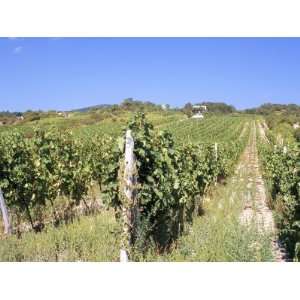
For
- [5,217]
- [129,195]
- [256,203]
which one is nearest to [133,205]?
[129,195]

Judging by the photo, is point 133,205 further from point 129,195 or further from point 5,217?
point 5,217

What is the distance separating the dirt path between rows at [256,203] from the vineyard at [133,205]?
0.32ft

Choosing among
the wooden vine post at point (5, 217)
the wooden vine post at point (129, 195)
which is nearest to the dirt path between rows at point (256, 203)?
the wooden vine post at point (129, 195)

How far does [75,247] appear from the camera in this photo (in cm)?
648

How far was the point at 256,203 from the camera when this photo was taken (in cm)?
1163

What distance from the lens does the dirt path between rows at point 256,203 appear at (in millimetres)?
7500

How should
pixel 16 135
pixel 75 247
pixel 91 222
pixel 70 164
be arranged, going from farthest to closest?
pixel 70 164 < pixel 16 135 < pixel 91 222 < pixel 75 247

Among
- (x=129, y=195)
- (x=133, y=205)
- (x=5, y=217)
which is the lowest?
(x=5, y=217)

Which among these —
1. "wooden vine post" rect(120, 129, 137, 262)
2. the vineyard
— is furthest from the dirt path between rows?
"wooden vine post" rect(120, 129, 137, 262)

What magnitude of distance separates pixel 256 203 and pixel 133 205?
663 centimetres
